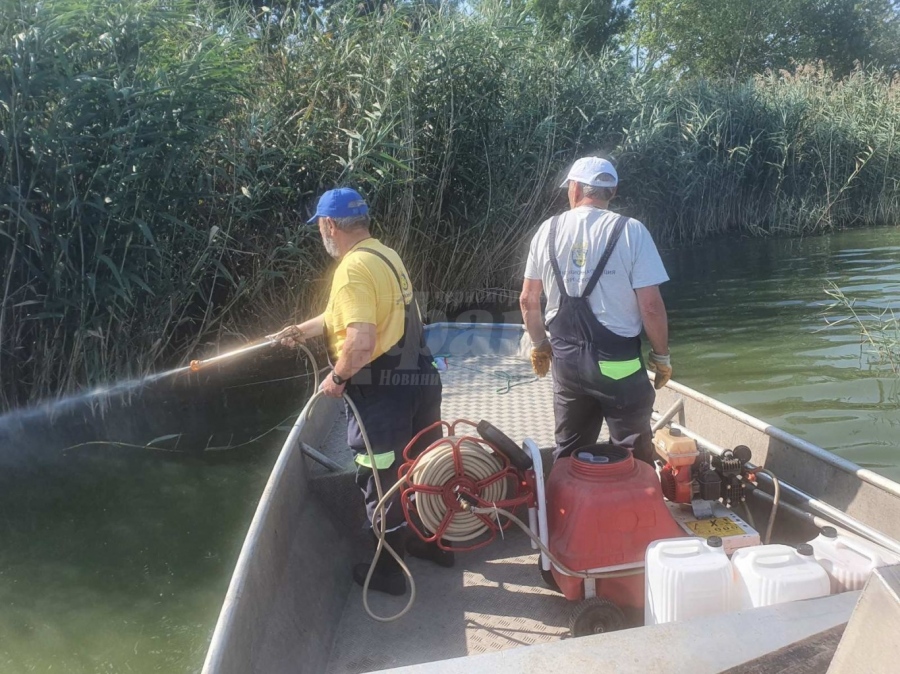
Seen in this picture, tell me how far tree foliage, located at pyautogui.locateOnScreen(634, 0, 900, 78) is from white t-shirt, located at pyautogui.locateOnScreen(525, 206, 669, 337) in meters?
28.7

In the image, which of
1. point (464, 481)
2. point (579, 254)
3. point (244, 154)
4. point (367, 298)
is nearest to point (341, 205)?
point (367, 298)

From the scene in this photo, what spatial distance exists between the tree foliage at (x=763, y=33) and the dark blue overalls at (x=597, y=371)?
28825 mm

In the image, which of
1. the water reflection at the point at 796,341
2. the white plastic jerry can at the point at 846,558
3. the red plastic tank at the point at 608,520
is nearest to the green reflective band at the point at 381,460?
the red plastic tank at the point at 608,520

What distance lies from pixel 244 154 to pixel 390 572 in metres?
4.55

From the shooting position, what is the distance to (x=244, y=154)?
6.51 meters

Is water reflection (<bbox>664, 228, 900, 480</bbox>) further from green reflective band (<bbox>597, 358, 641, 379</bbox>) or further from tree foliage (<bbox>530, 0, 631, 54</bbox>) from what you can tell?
tree foliage (<bbox>530, 0, 631, 54</bbox>)

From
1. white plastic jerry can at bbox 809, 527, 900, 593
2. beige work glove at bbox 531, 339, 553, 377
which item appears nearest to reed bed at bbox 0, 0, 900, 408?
beige work glove at bbox 531, 339, 553, 377

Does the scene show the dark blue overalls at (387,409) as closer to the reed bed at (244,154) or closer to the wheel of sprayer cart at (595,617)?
the wheel of sprayer cart at (595,617)

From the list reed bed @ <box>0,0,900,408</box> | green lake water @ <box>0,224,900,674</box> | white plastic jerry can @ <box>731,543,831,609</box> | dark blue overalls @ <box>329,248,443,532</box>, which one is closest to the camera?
white plastic jerry can @ <box>731,543,831,609</box>

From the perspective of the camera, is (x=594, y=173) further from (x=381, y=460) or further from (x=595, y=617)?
(x=595, y=617)

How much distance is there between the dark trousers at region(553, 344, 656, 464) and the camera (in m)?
2.92

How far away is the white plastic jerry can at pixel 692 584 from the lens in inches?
89.4

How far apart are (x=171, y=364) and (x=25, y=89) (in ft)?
8.79

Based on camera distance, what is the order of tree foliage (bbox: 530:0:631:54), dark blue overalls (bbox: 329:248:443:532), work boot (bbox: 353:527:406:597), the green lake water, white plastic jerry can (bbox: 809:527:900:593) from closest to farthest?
white plastic jerry can (bbox: 809:527:900:593)
dark blue overalls (bbox: 329:248:443:532)
work boot (bbox: 353:527:406:597)
the green lake water
tree foliage (bbox: 530:0:631:54)
